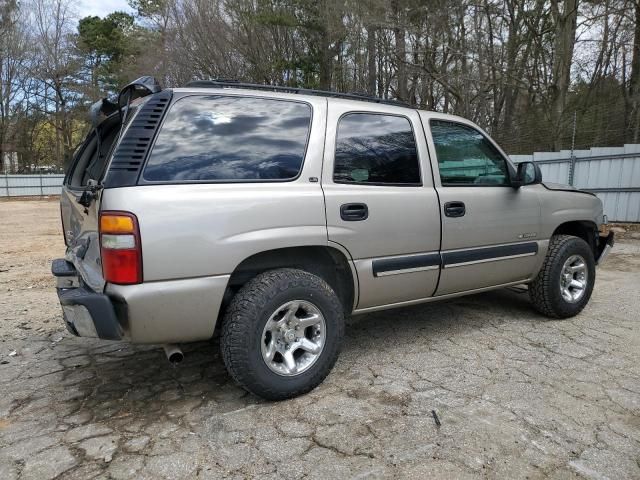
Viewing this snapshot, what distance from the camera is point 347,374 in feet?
11.1

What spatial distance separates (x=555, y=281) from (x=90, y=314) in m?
3.72

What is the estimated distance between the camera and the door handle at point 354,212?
3.12 metres

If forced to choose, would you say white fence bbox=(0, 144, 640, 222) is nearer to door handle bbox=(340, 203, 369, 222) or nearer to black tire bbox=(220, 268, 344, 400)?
door handle bbox=(340, 203, 369, 222)

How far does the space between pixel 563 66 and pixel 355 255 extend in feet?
46.7

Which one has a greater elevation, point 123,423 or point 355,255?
point 355,255

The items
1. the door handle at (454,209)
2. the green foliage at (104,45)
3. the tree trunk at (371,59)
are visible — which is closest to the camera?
the door handle at (454,209)

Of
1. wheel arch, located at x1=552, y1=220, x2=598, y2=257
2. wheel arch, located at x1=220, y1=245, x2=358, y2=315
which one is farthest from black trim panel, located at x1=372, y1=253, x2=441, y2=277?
wheel arch, located at x1=552, y1=220, x2=598, y2=257

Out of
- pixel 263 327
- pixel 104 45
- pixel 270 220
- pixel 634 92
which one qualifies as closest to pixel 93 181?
pixel 270 220

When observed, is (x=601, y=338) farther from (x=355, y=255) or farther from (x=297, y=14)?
(x=297, y=14)

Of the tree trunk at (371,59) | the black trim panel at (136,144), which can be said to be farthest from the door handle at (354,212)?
the tree trunk at (371,59)

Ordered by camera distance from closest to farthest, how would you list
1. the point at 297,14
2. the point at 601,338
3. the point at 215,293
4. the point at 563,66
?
the point at 215,293 → the point at 601,338 → the point at 563,66 → the point at 297,14

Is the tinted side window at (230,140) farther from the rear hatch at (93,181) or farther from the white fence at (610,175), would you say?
the white fence at (610,175)

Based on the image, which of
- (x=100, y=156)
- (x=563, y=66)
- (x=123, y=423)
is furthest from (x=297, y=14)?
(x=123, y=423)

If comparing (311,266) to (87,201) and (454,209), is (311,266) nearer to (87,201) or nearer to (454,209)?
(454,209)
